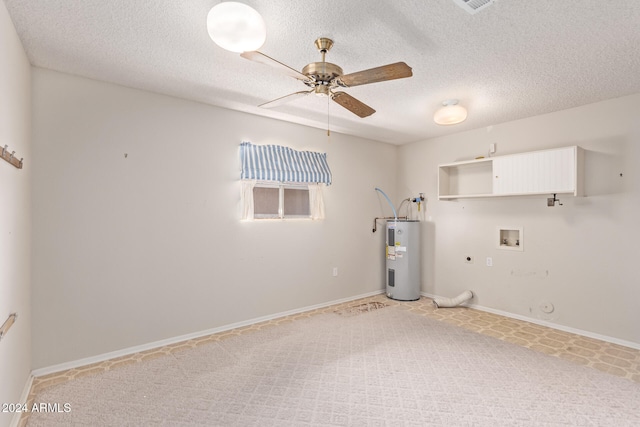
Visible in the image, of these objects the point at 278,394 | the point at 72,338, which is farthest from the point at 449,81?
the point at 72,338

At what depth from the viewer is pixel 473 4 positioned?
5.82 ft

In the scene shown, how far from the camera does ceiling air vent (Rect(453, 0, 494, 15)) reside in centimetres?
174

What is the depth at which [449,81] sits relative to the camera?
288 cm

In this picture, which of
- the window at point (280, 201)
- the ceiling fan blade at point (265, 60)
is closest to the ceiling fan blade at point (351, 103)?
the ceiling fan blade at point (265, 60)

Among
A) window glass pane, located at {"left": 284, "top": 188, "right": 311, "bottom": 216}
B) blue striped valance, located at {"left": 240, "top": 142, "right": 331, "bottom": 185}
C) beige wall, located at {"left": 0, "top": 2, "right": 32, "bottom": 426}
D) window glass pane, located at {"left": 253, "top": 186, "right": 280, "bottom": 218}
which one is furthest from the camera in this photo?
window glass pane, located at {"left": 284, "top": 188, "right": 311, "bottom": 216}

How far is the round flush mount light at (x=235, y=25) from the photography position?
160cm

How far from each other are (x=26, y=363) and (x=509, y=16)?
4.25m

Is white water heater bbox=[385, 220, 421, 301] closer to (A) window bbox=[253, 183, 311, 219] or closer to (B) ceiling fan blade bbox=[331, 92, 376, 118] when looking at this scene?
(A) window bbox=[253, 183, 311, 219]

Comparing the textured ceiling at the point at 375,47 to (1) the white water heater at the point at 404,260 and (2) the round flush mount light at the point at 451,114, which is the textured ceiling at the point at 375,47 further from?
(1) the white water heater at the point at 404,260

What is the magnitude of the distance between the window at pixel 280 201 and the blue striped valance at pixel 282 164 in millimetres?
201

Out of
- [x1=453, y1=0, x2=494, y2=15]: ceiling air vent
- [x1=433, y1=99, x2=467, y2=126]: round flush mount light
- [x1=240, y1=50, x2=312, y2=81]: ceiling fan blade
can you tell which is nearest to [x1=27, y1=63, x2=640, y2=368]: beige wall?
[x1=433, y1=99, x2=467, y2=126]: round flush mount light

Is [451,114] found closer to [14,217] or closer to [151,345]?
[14,217]

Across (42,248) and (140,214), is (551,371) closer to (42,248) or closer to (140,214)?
(140,214)

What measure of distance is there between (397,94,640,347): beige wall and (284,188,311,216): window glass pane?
7.14ft
